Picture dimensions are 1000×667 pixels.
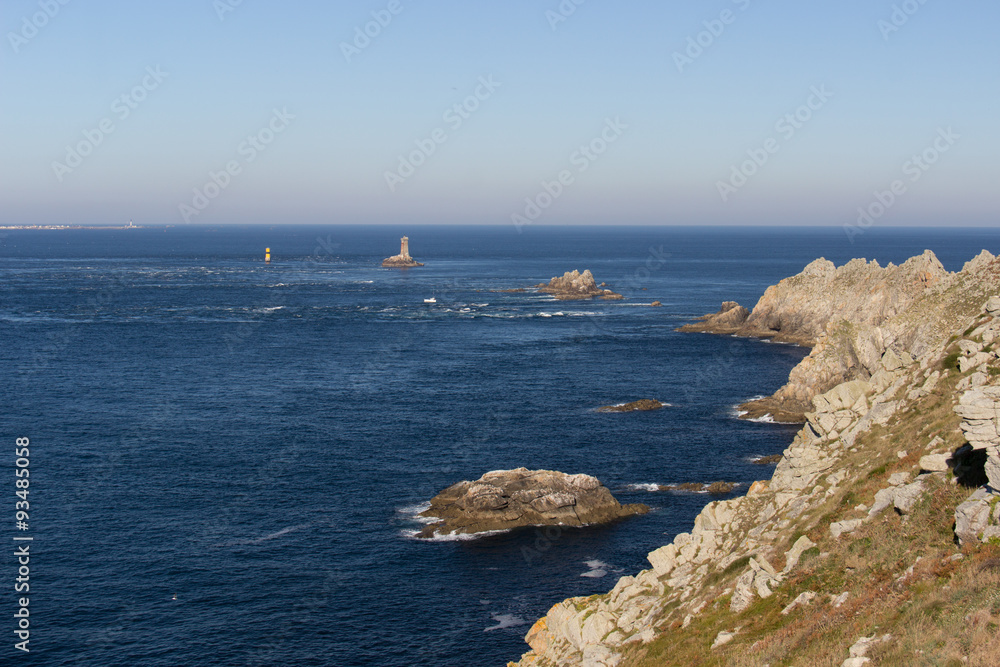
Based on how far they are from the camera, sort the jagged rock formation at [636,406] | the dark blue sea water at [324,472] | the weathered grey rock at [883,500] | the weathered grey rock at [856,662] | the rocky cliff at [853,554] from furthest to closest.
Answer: the jagged rock formation at [636,406], the dark blue sea water at [324,472], the weathered grey rock at [883,500], the rocky cliff at [853,554], the weathered grey rock at [856,662]

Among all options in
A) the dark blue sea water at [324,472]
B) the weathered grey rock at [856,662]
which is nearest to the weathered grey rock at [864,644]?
the weathered grey rock at [856,662]

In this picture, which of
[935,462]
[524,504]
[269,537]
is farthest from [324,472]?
[935,462]

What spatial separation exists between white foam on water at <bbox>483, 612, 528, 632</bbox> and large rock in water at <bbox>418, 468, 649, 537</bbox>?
1313 cm

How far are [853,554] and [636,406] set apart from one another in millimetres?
73732

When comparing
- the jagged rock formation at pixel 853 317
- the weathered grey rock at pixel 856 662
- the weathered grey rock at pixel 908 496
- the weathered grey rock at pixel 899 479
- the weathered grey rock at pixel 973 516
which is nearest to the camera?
the weathered grey rock at pixel 856 662

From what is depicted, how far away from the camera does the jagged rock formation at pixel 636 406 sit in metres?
101

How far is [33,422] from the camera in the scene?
91.6 meters

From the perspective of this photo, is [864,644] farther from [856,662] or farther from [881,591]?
[881,591]

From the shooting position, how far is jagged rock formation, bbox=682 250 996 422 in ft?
276

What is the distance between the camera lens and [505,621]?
53.8m

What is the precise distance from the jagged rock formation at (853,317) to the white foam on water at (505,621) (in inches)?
1010

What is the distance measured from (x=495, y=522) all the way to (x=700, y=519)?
31.9 meters

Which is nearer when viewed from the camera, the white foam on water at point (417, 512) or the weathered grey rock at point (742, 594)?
the weathered grey rock at point (742, 594)

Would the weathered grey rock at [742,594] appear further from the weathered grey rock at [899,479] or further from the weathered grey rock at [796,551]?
the weathered grey rock at [899,479]
